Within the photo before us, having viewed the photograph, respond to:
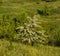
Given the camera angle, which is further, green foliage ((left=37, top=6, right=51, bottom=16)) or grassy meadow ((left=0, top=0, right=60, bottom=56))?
green foliage ((left=37, top=6, right=51, bottom=16))

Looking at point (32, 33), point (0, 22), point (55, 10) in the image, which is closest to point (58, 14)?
point (55, 10)

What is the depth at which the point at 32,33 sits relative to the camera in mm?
24578

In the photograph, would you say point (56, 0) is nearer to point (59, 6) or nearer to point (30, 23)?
point (59, 6)

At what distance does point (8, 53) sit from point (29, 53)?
144 cm

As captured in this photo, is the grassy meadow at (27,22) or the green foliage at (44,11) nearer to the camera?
the grassy meadow at (27,22)

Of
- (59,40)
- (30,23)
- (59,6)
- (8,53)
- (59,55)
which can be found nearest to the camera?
(8,53)

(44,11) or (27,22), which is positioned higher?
(27,22)

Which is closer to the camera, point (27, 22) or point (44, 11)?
point (27, 22)

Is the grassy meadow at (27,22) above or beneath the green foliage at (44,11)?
above

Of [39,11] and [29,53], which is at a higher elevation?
[29,53]

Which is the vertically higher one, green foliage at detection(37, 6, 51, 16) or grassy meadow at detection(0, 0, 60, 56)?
grassy meadow at detection(0, 0, 60, 56)

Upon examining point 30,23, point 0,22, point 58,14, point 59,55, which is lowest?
point 58,14

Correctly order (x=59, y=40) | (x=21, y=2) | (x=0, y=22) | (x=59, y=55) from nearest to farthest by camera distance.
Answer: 1. (x=59, y=55)
2. (x=59, y=40)
3. (x=0, y=22)
4. (x=21, y=2)

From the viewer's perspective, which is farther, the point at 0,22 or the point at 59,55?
the point at 0,22
